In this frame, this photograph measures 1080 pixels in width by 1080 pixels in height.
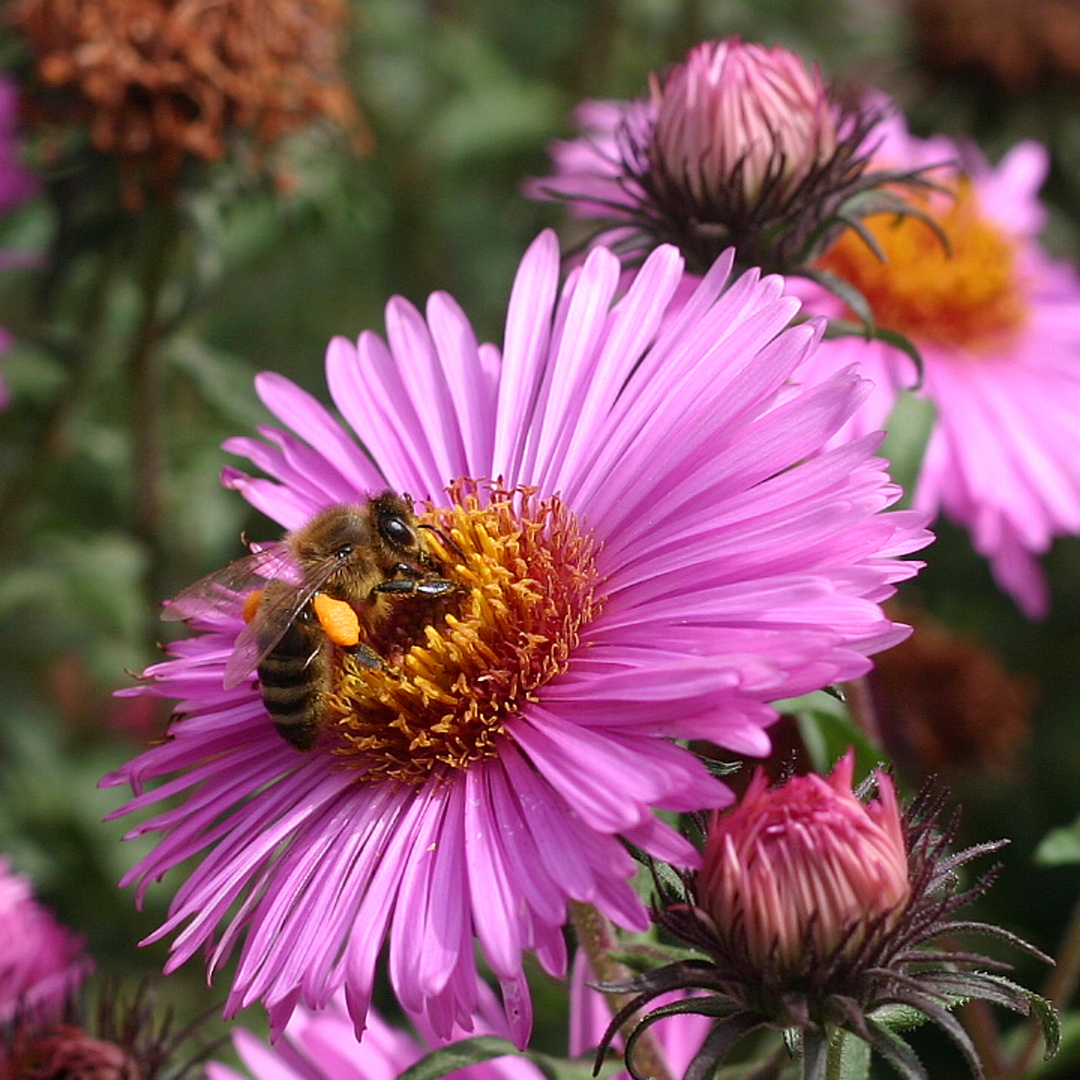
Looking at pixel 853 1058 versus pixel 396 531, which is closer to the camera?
pixel 853 1058

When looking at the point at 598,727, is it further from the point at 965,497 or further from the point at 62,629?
the point at 62,629

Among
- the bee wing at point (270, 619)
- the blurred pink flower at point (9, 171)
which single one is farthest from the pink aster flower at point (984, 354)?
the blurred pink flower at point (9, 171)

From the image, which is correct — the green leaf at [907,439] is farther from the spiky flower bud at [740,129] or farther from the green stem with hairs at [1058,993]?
the green stem with hairs at [1058,993]

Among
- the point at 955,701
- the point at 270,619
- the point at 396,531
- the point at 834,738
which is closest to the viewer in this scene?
the point at 270,619

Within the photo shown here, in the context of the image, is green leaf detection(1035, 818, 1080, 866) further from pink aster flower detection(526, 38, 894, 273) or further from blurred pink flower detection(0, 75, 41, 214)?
blurred pink flower detection(0, 75, 41, 214)

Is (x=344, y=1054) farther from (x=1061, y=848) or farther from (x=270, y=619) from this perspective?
(x=1061, y=848)

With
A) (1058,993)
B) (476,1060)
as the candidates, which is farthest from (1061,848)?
(476,1060)
